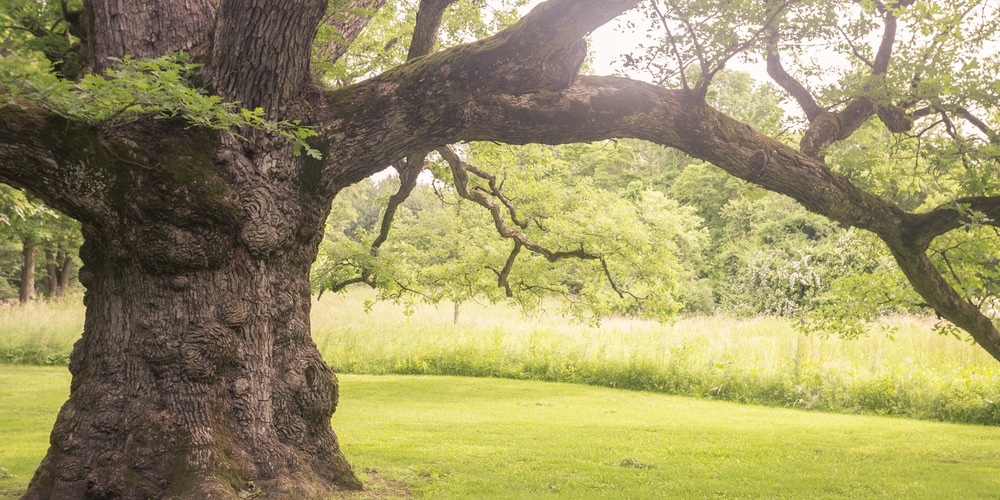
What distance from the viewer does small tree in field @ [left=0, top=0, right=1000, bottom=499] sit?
4777mm

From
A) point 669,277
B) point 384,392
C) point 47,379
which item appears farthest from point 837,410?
point 47,379

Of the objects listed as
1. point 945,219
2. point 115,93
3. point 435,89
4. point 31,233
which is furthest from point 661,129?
point 31,233

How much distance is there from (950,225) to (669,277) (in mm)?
7294

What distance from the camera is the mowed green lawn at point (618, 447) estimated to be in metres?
6.61

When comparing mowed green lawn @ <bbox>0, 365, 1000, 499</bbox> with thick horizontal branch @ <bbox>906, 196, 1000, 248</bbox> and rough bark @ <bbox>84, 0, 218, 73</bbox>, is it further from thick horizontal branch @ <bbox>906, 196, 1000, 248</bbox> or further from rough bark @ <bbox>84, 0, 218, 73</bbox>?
rough bark @ <bbox>84, 0, 218, 73</bbox>

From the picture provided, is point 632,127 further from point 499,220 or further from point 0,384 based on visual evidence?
point 0,384

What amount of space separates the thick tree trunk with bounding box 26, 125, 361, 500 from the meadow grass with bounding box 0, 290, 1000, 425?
31.2ft

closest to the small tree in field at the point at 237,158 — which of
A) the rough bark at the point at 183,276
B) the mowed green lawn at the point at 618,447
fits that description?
the rough bark at the point at 183,276

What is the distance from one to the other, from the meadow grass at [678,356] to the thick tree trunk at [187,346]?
951cm

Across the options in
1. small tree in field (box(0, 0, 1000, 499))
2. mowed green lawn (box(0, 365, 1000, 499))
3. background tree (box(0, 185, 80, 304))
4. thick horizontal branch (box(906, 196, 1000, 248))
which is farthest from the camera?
background tree (box(0, 185, 80, 304))

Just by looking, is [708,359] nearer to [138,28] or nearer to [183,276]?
[183,276]

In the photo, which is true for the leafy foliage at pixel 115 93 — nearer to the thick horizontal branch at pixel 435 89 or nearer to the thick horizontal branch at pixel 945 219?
the thick horizontal branch at pixel 435 89

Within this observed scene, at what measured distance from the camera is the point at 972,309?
7887 mm

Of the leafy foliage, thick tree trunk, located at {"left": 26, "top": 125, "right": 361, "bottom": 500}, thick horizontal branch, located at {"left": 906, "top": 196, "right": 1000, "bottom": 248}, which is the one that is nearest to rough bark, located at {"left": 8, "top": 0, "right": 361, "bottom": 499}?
thick tree trunk, located at {"left": 26, "top": 125, "right": 361, "bottom": 500}
